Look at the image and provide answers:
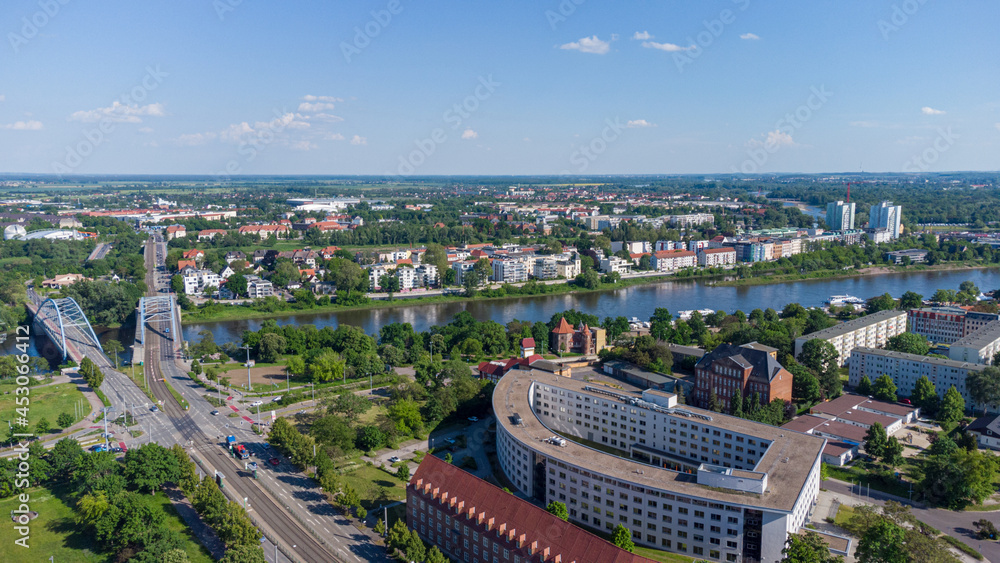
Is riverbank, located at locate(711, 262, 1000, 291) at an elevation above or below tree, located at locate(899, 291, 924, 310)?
below

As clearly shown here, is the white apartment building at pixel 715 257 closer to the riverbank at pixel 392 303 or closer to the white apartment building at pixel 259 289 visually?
the riverbank at pixel 392 303

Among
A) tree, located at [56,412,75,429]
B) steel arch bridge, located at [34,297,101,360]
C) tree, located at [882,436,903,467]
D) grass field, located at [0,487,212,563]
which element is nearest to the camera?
grass field, located at [0,487,212,563]

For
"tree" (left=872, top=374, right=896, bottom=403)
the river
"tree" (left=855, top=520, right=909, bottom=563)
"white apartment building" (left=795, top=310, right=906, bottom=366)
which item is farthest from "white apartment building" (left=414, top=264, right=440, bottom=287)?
"tree" (left=855, top=520, right=909, bottom=563)

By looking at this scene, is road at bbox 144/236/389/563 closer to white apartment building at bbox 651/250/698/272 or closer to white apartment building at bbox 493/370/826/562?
white apartment building at bbox 493/370/826/562

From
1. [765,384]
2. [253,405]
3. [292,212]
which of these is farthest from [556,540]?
[292,212]

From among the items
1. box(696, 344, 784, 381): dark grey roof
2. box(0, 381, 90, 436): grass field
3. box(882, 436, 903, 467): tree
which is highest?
box(696, 344, 784, 381): dark grey roof

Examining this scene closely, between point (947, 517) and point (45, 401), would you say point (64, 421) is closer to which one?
point (45, 401)

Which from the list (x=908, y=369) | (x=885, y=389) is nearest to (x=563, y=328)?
Result: (x=885, y=389)

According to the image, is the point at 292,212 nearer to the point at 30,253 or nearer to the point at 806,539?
the point at 30,253
